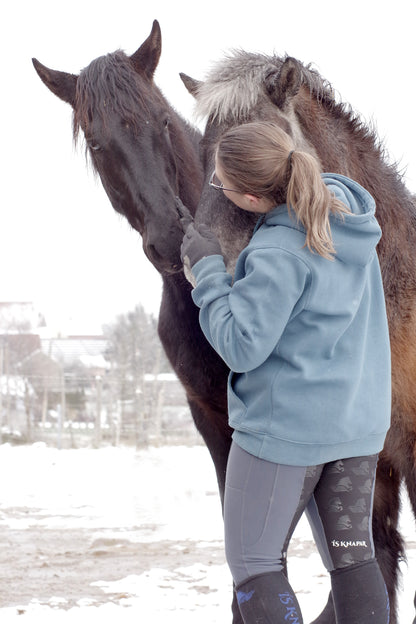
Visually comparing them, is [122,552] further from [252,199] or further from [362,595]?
[252,199]

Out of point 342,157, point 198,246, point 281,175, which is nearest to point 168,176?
point 342,157

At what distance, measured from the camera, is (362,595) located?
6.22 ft

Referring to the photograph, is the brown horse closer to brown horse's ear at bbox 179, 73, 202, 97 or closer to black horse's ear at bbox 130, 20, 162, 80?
brown horse's ear at bbox 179, 73, 202, 97

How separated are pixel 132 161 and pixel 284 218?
4.11 feet

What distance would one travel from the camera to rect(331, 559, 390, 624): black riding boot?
1.89 metres

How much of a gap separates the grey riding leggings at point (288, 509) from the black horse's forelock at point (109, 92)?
173cm

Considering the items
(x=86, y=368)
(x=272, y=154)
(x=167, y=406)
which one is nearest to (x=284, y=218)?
(x=272, y=154)

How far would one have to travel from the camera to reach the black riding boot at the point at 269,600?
1.82 m

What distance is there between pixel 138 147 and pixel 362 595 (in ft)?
6.57

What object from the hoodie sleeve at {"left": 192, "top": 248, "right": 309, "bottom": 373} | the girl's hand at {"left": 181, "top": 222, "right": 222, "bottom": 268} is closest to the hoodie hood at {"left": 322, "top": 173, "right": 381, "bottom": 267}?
the hoodie sleeve at {"left": 192, "top": 248, "right": 309, "bottom": 373}

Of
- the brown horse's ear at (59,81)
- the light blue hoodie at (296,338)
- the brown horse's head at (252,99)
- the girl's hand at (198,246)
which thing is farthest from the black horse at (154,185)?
the light blue hoodie at (296,338)

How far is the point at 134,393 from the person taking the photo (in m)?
15.5

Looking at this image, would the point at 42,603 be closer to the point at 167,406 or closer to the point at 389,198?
the point at 389,198

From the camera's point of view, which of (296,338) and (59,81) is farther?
(59,81)
